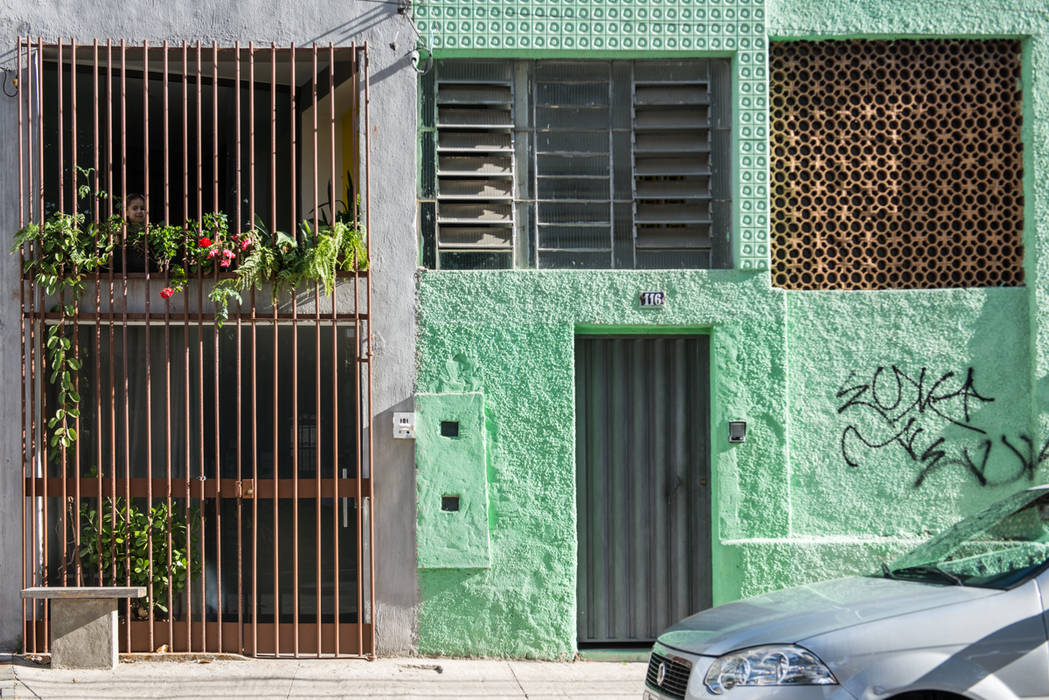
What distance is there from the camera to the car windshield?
5168 mm

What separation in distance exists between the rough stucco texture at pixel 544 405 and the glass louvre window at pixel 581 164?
0.31 m

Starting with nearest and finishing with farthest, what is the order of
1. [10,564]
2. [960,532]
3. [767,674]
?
[767,674] < [960,532] < [10,564]

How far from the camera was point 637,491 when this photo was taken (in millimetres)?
8797

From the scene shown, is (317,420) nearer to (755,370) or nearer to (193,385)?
(193,385)

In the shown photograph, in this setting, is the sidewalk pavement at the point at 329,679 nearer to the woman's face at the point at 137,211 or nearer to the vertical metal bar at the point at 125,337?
the vertical metal bar at the point at 125,337

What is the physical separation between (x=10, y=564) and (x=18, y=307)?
1901 millimetres

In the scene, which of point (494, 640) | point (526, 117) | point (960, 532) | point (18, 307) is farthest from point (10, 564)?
point (960, 532)

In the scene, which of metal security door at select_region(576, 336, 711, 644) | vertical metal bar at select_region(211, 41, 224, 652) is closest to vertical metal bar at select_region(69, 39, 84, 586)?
vertical metal bar at select_region(211, 41, 224, 652)

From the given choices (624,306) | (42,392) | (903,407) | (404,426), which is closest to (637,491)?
(624,306)

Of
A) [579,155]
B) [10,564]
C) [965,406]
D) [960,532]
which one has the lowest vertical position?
[10,564]

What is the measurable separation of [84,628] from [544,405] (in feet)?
12.0

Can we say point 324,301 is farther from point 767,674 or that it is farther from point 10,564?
point 767,674

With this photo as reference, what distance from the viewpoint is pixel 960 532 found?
19.6 feet

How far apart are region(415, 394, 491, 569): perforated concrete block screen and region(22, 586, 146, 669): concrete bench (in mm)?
2086
